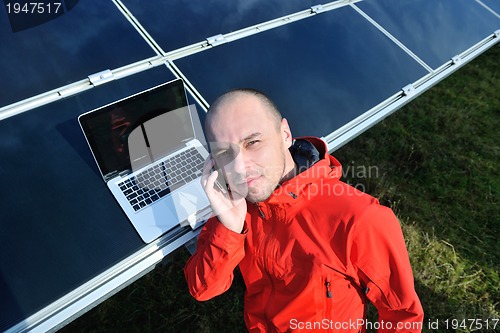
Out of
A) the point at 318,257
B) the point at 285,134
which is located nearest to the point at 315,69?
the point at 285,134

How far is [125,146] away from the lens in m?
2.00

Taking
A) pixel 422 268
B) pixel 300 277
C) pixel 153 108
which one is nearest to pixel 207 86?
pixel 153 108

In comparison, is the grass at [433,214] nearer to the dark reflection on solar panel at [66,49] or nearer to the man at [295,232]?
the man at [295,232]

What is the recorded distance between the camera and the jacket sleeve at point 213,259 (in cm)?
180

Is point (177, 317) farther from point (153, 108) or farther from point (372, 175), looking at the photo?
point (372, 175)

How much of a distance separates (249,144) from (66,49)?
1.60 m

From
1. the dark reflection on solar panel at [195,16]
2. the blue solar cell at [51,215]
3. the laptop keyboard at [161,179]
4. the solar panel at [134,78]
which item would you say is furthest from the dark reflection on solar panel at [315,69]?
the blue solar cell at [51,215]

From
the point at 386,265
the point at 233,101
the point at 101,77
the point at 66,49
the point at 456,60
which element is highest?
the point at 66,49

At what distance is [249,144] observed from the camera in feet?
5.64

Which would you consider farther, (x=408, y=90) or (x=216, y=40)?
(x=408, y=90)

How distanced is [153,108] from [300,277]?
3.82ft

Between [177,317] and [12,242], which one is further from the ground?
[12,242]

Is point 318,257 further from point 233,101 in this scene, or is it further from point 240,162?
point 233,101

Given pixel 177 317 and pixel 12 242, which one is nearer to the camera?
pixel 12 242
